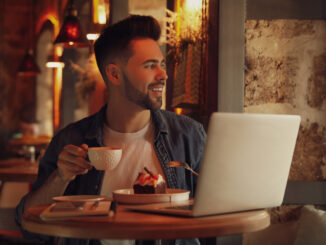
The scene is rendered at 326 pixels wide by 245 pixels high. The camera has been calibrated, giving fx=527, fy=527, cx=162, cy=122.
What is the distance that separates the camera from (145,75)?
2303 millimetres

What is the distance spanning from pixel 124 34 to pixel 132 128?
454 mm

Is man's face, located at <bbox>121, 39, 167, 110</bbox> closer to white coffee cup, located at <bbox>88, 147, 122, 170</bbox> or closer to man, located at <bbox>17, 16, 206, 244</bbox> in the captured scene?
man, located at <bbox>17, 16, 206, 244</bbox>

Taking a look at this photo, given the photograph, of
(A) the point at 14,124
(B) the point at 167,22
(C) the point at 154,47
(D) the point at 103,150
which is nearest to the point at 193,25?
(B) the point at 167,22

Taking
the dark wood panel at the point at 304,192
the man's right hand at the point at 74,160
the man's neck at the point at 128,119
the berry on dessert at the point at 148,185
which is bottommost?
the dark wood panel at the point at 304,192

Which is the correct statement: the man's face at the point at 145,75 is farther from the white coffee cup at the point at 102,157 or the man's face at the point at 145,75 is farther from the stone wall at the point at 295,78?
the stone wall at the point at 295,78

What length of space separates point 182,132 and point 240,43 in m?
0.62

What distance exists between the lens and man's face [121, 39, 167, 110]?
2.28 meters

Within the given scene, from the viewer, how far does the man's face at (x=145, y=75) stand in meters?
2.28

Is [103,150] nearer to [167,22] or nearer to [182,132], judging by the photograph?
[182,132]

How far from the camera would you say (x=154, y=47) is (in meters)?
2.35

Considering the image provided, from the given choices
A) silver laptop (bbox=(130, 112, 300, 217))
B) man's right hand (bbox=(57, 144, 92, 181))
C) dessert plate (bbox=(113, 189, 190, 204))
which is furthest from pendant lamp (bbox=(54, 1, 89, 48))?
silver laptop (bbox=(130, 112, 300, 217))

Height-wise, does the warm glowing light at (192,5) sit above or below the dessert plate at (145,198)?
above

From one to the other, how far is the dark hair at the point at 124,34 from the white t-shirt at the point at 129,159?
1.17 feet

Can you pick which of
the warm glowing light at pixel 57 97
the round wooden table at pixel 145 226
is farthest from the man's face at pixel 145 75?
the warm glowing light at pixel 57 97
